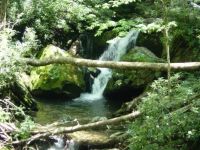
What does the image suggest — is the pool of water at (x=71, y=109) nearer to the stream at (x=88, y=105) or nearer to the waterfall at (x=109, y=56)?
the stream at (x=88, y=105)

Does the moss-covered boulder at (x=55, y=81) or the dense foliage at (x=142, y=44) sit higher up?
the dense foliage at (x=142, y=44)

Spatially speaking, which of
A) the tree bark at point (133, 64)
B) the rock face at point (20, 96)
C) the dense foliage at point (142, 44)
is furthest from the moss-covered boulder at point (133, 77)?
the tree bark at point (133, 64)

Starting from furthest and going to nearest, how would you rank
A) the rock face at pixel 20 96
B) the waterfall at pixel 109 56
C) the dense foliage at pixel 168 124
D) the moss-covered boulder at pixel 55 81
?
the waterfall at pixel 109 56 → the moss-covered boulder at pixel 55 81 → the rock face at pixel 20 96 → the dense foliage at pixel 168 124

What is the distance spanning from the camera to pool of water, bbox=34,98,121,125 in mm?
9530

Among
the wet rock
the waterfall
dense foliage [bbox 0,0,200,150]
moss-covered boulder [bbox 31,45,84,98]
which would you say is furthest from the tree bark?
the waterfall

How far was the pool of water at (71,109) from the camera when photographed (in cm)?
953

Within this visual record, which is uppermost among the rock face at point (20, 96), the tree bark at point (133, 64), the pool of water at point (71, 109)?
the tree bark at point (133, 64)

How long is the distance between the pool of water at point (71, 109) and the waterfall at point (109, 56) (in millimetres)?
684

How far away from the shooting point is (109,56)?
13922 millimetres

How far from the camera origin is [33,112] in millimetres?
9820

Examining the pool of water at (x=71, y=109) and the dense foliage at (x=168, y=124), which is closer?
the dense foliage at (x=168, y=124)

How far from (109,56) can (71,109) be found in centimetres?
378

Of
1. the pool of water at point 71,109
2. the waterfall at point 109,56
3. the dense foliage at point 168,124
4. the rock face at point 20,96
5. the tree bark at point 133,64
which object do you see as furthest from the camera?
the waterfall at point 109,56

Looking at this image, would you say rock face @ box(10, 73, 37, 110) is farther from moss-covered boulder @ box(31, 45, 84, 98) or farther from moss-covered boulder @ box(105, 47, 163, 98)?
moss-covered boulder @ box(105, 47, 163, 98)
